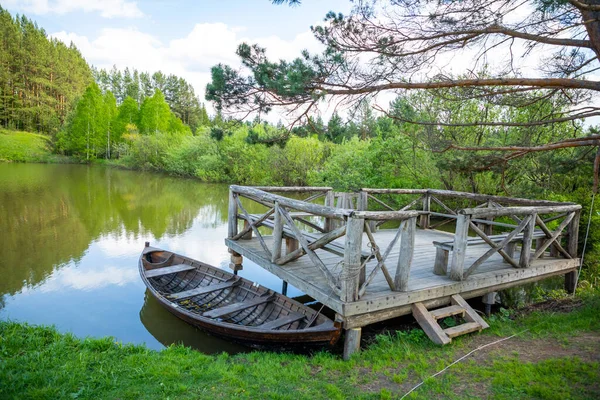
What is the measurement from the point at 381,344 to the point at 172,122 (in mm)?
47147

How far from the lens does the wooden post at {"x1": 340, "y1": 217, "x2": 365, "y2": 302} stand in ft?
13.2

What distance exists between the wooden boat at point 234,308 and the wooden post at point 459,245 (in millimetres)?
1903

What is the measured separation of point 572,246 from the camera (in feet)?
21.3

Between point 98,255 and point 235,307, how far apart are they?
Result: 6306 millimetres

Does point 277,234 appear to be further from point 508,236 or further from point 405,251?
point 508,236

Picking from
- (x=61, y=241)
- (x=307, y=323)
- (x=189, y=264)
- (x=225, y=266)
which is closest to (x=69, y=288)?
(x=189, y=264)

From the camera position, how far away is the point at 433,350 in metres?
4.06

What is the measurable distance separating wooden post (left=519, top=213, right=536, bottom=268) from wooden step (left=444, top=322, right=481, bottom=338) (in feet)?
6.08

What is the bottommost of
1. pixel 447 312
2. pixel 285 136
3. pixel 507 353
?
pixel 507 353

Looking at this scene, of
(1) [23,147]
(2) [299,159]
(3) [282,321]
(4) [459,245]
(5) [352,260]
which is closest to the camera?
(5) [352,260]

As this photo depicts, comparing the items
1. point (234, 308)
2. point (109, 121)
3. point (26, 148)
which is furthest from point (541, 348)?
point (109, 121)

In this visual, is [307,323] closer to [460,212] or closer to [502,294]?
[460,212]

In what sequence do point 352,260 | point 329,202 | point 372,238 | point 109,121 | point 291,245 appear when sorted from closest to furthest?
point 352,260
point 372,238
point 291,245
point 329,202
point 109,121

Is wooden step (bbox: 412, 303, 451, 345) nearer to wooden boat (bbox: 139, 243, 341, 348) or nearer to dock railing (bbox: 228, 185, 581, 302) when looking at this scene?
dock railing (bbox: 228, 185, 581, 302)
